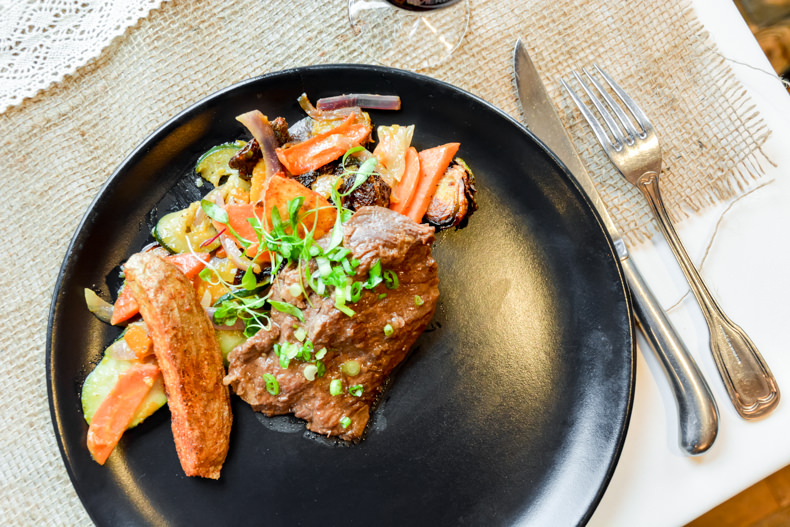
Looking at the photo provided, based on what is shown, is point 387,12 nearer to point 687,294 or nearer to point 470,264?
point 470,264

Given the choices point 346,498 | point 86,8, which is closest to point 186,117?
point 86,8

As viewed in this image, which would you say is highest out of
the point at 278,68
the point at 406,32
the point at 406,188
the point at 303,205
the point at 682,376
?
the point at 278,68

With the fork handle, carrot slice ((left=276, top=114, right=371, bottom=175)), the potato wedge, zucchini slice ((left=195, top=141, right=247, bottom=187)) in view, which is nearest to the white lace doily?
zucchini slice ((left=195, top=141, right=247, bottom=187))

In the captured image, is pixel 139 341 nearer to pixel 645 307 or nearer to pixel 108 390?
pixel 108 390

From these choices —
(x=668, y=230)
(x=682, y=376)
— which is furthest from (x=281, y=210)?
(x=682, y=376)

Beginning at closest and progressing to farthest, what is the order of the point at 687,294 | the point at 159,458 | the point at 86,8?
the point at 159,458
the point at 687,294
the point at 86,8
